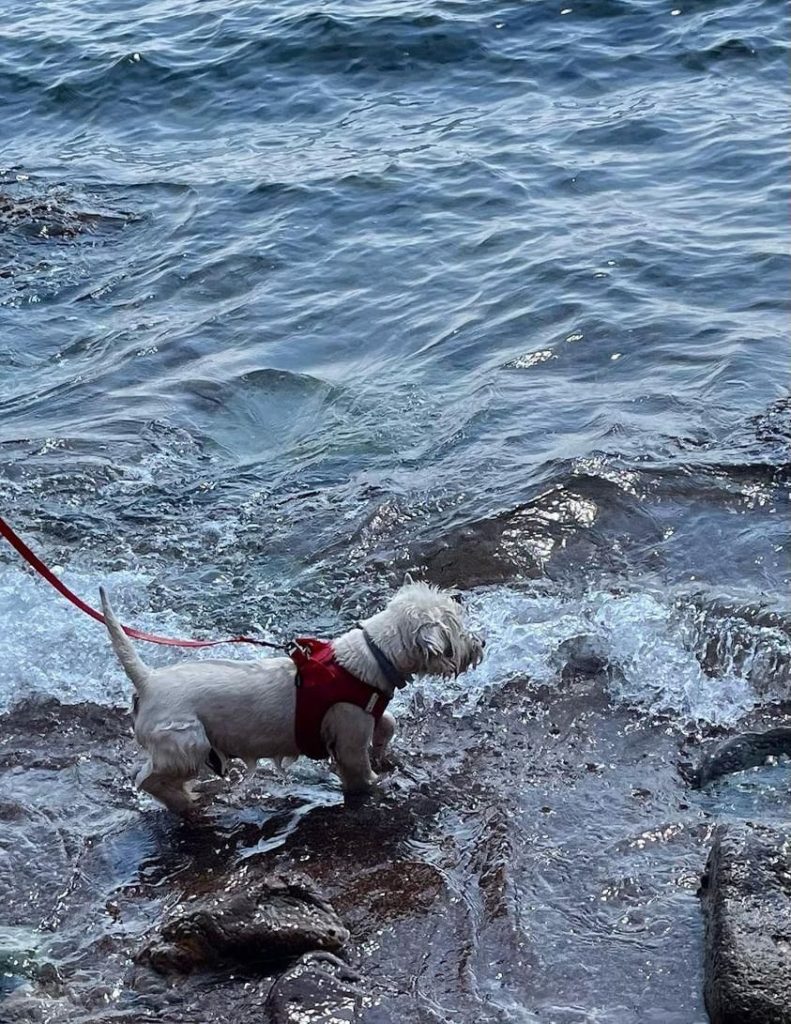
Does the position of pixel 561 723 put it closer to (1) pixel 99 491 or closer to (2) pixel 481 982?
(2) pixel 481 982

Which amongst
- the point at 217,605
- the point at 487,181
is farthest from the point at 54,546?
the point at 487,181

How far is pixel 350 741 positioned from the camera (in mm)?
6020

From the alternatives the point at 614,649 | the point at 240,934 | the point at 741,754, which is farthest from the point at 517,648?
the point at 240,934

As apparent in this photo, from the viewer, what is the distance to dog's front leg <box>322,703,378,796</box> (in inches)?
235

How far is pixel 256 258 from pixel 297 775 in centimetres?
847

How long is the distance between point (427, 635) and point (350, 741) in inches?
24.0

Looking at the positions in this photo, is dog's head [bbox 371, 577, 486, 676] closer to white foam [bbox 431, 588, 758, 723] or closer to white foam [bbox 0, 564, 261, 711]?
white foam [bbox 431, 588, 758, 723]

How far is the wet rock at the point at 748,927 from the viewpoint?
4441mm

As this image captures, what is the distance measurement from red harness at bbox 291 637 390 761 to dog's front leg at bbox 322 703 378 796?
1.3 inches

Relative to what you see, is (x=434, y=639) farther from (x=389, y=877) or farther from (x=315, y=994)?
(x=315, y=994)

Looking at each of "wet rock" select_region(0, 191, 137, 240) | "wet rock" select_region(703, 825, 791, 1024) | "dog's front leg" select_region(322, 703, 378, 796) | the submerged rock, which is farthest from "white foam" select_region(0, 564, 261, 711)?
"wet rock" select_region(0, 191, 137, 240)

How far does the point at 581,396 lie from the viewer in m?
10.6

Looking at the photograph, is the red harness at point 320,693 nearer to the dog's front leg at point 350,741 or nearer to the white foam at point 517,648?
the dog's front leg at point 350,741

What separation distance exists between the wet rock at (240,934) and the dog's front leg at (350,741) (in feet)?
3.35
